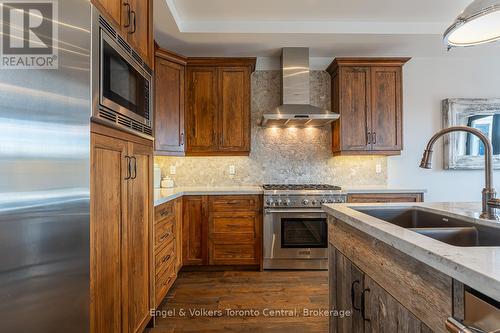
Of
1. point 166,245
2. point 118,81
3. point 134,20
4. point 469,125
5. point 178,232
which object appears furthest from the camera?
point 469,125

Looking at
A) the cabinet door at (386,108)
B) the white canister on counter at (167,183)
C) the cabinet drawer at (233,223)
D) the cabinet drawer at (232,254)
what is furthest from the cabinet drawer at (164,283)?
the cabinet door at (386,108)

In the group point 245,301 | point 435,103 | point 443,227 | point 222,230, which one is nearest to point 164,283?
point 245,301

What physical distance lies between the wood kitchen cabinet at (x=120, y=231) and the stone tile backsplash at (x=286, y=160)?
1787 millimetres

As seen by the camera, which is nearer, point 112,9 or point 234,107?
point 112,9

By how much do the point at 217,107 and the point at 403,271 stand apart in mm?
2892

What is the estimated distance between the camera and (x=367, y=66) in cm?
341

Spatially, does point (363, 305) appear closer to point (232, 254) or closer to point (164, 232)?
point (164, 232)

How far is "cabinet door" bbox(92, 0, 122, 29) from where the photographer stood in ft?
4.15

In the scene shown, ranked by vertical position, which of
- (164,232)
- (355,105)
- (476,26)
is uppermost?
(355,105)

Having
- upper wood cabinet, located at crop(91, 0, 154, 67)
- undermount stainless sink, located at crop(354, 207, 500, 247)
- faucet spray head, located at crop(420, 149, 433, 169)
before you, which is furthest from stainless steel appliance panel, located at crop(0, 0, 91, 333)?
faucet spray head, located at crop(420, 149, 433, 169)

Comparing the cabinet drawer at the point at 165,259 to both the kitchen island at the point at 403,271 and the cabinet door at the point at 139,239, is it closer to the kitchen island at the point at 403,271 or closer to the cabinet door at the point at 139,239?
the cabinet door at the point at 139,239

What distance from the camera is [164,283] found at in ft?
7.83

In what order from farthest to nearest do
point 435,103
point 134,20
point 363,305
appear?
point 435,103, point 134,20, point 363,305

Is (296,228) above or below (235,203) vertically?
below
